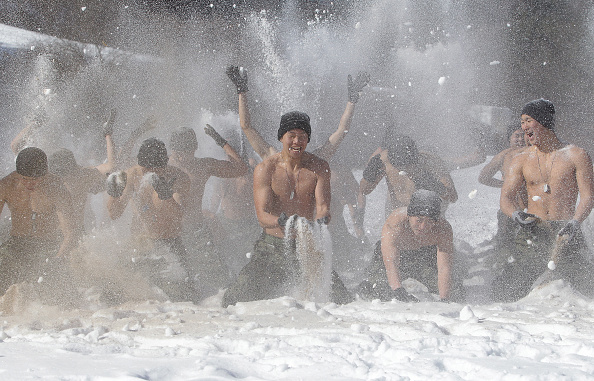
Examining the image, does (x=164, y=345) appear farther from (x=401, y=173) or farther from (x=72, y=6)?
(x=72, y=6)

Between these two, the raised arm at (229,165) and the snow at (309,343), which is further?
the raised arm at (229,165)

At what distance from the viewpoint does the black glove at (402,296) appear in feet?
12.2

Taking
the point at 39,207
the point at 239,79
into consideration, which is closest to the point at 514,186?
the point at 239,79

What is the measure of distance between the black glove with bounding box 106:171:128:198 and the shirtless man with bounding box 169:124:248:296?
0.62 meters

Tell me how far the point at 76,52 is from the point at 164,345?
9711mm

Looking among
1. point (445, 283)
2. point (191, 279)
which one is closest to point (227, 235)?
point (191, 279)

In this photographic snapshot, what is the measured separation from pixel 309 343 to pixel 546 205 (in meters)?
2.45

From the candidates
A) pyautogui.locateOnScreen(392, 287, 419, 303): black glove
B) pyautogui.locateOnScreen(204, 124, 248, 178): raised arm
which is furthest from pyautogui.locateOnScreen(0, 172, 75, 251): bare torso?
pyautogui.locateOnScreen(392, 287, 419, 303): black glove

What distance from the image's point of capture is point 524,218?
12.7 ft

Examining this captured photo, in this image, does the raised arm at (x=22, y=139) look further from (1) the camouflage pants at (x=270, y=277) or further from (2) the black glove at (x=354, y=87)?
(2) the black glove at (x=354, y=87)

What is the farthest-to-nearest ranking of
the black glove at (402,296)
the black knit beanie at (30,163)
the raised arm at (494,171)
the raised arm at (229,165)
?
the raised arm at (494,171)
the raised arm at (229,165)
the black knit beanie at (30,163)
the black glove at (402,296)

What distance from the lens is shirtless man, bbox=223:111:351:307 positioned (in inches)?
151

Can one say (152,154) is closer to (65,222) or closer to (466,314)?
(65,222)

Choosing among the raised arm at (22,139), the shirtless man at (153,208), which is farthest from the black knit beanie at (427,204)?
the raised arm at (22,139)
